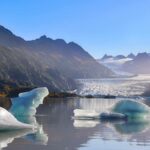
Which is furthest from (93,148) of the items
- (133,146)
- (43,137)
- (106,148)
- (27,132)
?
(27,132)

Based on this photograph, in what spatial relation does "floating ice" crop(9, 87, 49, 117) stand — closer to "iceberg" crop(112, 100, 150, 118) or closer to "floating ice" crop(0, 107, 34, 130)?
"iceberg" crop(112, 100, 150, 118)

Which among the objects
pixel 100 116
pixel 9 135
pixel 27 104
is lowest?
pixel 100 116

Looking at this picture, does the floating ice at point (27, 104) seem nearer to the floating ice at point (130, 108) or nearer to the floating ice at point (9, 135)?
the floating ice at point (130, 108)

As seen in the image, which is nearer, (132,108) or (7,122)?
(7,122)

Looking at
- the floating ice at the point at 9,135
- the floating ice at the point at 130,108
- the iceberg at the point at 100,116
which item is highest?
the floating ice at the point at 130,108

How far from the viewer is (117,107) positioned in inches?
2057

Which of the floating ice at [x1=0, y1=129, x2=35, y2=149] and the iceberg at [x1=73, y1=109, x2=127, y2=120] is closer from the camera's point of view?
the floating ice at [x1=0, y1=129, x2=35, y2=149]

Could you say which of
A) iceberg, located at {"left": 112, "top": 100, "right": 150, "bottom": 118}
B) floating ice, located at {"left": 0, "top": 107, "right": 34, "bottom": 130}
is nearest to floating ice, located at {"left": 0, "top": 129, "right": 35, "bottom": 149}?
floating ice, located at {"left": 0, "top": 107, "right": 34, "bottom": 130}

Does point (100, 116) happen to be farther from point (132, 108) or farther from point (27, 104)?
point (27, 104)

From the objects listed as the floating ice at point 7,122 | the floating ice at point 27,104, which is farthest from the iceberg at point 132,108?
the floating ice at point 7,122

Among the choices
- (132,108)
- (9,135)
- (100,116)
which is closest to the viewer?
(9,135)

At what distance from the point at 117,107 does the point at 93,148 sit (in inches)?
1121

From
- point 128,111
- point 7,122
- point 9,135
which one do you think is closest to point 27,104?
point 128,111

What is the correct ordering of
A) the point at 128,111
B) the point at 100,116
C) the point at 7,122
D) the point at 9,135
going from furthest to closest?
the point at 128,111
the point at 100,116
the point at 7,122
the point at 9,135
